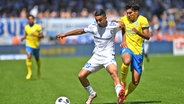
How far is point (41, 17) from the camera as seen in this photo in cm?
3706

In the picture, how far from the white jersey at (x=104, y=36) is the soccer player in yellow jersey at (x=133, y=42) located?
478 millimetres

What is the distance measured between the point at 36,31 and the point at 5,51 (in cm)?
1365

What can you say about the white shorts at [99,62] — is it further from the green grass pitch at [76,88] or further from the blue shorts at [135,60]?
the green grass pitch at [76,88]

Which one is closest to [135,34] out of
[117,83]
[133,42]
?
[133,42]

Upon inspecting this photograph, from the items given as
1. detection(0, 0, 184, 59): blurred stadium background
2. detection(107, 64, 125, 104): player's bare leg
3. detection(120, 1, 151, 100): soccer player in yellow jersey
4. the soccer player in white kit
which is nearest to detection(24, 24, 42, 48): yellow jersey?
detection(120, 1, 151, 100): soccer player in yellow jersey

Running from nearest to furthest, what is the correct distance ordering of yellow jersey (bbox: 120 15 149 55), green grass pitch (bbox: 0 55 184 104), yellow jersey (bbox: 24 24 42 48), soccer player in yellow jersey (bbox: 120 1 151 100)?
soccer player in yellow jersey (bbox: 120 1 151 100) → yellow jersey (bbox: 120 15 149 55) → green grass pitch (bbox: 0 55 184 104) → yellow jersey (bbox: 24 24 42 48)

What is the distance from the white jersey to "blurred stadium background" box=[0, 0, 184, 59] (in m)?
22.4

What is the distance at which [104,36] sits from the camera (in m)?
11.8

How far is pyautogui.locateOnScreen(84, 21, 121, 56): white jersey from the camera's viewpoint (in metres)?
11.8

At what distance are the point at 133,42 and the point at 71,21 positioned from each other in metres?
24.9

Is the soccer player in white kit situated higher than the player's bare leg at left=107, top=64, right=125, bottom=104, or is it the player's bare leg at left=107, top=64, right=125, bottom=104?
the soccer player in white kit

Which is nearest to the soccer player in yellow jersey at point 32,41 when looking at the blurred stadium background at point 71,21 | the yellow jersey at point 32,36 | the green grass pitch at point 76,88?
the yellow jersey at point 32,36

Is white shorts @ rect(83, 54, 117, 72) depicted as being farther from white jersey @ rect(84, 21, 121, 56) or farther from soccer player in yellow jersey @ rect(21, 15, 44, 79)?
soccer player in yellow jersey @ rect(21, 15, 44, 79)

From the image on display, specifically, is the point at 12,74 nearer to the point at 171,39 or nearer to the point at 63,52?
the point at 63,52
